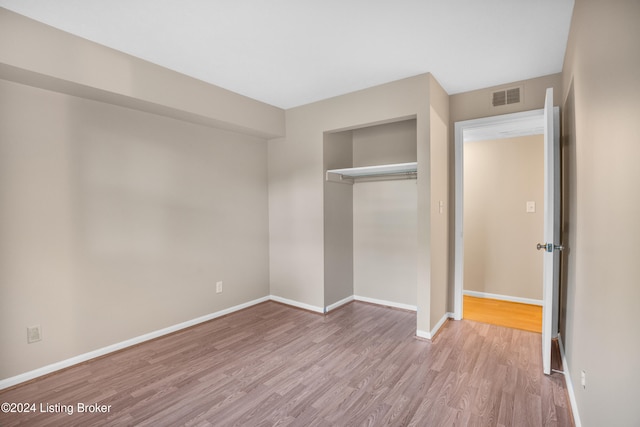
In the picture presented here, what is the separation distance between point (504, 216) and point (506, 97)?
181 cm

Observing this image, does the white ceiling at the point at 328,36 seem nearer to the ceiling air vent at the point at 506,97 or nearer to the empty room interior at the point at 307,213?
the empty room interior at the point at 307,213

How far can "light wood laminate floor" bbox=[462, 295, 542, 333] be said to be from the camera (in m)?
3.43

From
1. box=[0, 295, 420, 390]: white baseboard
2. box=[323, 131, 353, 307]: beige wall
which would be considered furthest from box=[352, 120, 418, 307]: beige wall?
box=[0, 295, 420, 390]: white baseboard

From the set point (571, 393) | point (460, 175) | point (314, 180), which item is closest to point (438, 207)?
point (460, 175)

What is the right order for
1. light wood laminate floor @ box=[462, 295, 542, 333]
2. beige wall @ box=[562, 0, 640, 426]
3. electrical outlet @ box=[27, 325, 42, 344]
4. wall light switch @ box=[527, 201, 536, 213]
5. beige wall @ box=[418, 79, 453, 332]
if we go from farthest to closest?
wall light switch @ box=[527, 201, 536, 213]
light wood laminate floor @ box=[462, 295, 542, 333]
beige wall @ box=[418, 79, 453, 332]
electrical outlet @ box=[27, 325, 42, 344]
beige wall @ box=[562, 0, 640, 426]

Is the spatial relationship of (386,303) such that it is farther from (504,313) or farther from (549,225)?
(549,225)

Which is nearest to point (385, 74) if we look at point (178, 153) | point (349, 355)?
point (178, 153)

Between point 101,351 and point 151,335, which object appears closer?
point 101,351

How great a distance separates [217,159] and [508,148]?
3853mm

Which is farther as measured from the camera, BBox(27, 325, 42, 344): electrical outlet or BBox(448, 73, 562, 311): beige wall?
BBox(448, 73, 562, 311): beige wall

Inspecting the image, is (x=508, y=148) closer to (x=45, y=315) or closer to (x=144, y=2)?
(x=144, y=2)

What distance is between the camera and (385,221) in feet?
13.2

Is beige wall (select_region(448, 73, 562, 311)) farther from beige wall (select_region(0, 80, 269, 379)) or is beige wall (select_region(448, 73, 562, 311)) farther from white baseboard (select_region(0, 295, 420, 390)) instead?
beige wall (select_region(0, 80, 269, 379))

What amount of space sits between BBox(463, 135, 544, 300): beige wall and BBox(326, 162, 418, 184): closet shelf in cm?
143
